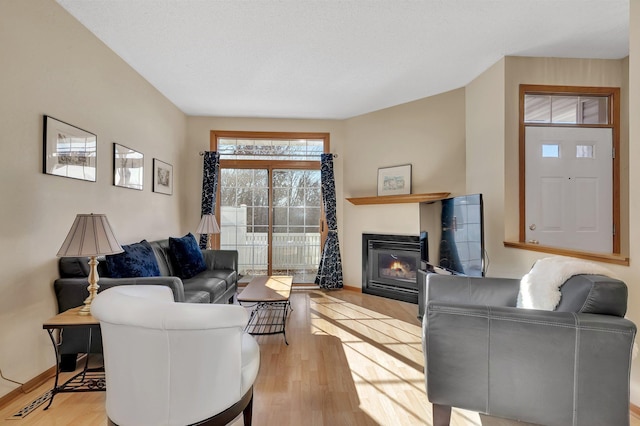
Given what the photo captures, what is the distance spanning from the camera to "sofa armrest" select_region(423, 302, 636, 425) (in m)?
1.30

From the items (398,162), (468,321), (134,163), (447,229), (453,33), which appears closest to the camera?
(468,321)

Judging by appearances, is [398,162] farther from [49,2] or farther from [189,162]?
[49,2]

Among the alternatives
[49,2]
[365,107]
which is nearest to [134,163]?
[49,2]

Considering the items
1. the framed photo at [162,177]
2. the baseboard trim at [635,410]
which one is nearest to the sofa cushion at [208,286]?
the framed photo at [162,177]

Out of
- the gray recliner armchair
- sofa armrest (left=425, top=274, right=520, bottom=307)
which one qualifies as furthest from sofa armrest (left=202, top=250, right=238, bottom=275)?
the gray recliner armchair

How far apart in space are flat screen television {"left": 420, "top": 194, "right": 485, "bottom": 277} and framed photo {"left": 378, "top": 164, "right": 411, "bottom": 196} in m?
0.95

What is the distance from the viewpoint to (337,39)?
105 inches

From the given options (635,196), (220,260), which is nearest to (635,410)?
(635,196)

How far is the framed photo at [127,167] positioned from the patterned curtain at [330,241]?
2.48 m

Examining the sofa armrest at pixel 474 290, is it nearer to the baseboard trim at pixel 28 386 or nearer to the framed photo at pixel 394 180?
the framed photo at pixel 394 180

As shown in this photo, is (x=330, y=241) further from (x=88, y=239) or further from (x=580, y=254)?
(x=88, y=239)

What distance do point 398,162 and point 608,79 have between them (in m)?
2.32

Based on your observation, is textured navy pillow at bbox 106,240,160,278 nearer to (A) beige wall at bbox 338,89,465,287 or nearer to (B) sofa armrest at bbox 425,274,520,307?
(B) sofa armrest at bbox 425,274,520,307

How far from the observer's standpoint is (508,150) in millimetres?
2979
